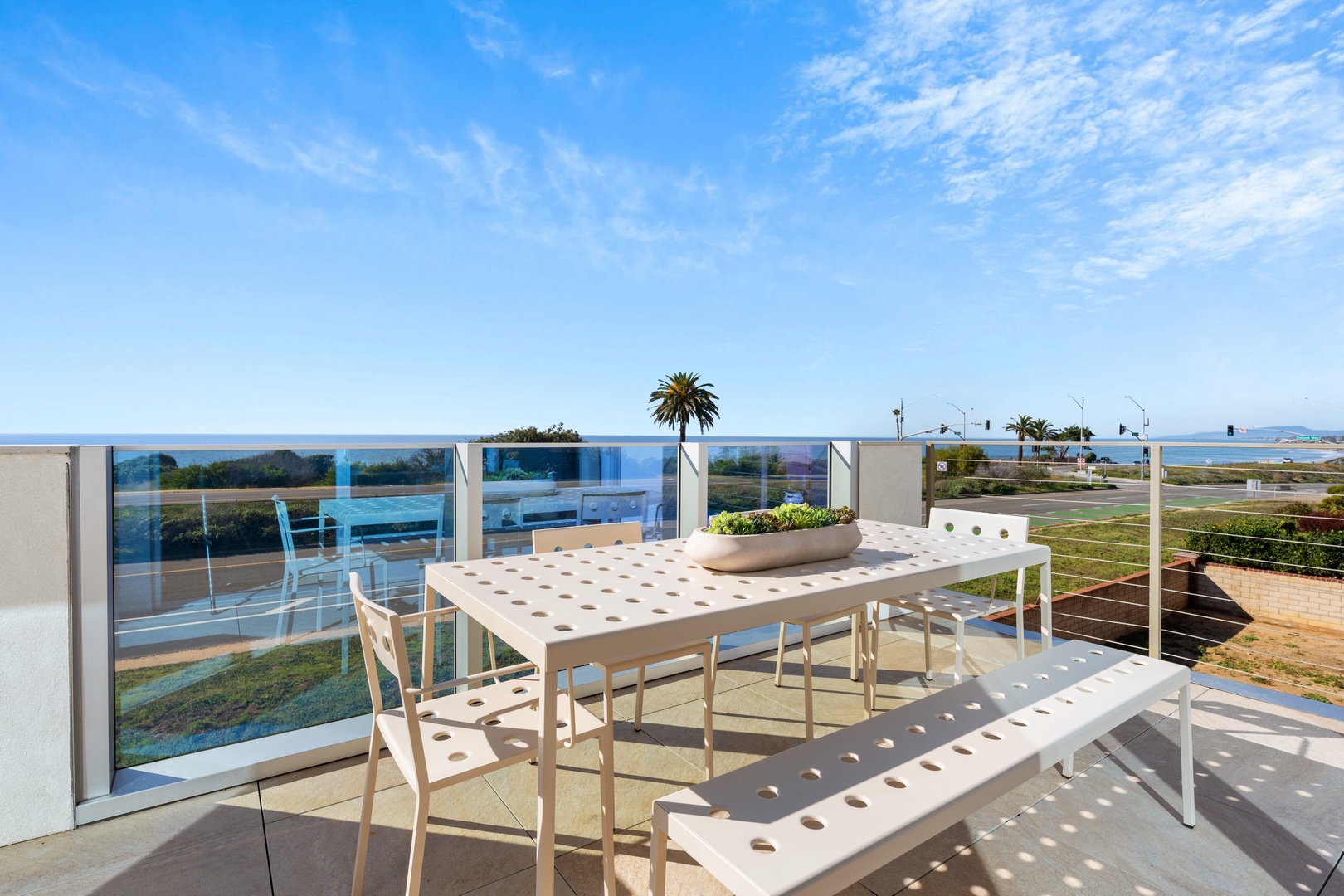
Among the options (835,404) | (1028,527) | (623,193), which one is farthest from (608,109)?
(835,404)

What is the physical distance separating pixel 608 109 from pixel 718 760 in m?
13.0

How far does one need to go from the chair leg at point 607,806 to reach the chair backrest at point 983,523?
6.25ft

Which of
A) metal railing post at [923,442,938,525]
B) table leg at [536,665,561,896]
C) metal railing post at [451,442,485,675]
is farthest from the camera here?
metal railing post at [923,442,938,525]

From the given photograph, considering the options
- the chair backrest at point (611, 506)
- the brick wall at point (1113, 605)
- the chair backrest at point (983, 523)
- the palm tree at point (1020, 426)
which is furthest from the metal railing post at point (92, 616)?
the palm tree at point (1020, 426)

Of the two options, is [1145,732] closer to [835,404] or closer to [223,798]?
[223,798]

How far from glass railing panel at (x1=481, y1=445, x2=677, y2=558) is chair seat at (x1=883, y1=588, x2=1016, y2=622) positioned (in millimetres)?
1338

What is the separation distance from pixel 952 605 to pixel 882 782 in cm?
182

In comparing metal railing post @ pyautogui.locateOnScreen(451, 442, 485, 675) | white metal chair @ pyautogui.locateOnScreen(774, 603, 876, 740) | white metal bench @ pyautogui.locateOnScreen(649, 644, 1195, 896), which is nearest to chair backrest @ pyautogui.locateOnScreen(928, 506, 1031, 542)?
white metal chair @ pyautogui.locateOnScreen(774, 603, 876, 740)

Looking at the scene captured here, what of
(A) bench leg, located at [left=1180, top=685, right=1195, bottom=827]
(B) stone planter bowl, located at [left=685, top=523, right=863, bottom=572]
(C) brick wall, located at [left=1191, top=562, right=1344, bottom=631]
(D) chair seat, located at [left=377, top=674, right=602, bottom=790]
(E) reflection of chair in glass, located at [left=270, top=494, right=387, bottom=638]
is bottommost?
(C) brick wall, located at [left=1191, top=562, right=1344, bottom=631]

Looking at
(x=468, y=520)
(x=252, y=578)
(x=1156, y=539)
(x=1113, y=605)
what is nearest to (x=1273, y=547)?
(x=1113, y=605)

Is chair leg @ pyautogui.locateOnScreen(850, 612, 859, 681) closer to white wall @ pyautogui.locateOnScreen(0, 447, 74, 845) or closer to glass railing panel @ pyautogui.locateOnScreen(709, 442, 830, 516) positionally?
glass railing panel @ pyautogui.locateOnScreen(709, 442, 830, 516)

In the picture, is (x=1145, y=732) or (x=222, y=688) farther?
(x=1145, y=732)

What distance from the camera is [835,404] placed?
3628 cm

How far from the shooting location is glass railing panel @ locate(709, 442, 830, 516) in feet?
11.0
